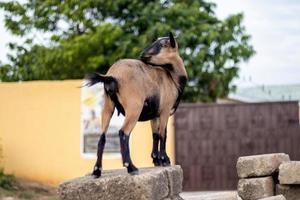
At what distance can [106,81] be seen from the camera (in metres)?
4.90

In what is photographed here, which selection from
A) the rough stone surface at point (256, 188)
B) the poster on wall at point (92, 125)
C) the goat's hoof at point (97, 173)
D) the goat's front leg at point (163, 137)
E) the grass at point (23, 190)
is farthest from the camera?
the poster on wall at point (92, 125)

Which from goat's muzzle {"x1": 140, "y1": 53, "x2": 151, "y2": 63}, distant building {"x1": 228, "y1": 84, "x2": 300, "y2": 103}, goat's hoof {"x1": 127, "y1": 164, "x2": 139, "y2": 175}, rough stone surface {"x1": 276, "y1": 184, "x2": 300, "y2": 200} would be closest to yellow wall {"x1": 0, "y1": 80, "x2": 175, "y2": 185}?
rough stone surface {"x1": 276, "y1": 184, "x2": 300, "y2": 200}

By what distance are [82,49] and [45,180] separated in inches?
175

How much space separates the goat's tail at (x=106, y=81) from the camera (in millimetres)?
4859

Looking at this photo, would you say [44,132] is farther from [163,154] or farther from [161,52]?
[161,52]

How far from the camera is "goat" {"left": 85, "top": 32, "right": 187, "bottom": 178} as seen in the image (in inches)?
193

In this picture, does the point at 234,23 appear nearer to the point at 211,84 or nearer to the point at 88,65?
the point at 211,84

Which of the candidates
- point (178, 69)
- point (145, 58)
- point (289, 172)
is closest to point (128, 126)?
point (145, 58)

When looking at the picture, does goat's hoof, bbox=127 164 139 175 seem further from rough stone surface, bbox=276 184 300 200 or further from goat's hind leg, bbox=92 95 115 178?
rough stone surface, bbox=276 184 300 200

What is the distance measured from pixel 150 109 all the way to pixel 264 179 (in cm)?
284

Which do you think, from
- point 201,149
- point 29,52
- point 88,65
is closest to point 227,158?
point 201,149

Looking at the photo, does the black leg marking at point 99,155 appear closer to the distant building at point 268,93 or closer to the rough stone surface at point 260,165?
the rough stone surface at point 260,165

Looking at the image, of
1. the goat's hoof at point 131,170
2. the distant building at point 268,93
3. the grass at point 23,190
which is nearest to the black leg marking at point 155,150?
the goat's hoof at point 131,170

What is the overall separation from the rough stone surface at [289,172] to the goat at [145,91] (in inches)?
81.4
